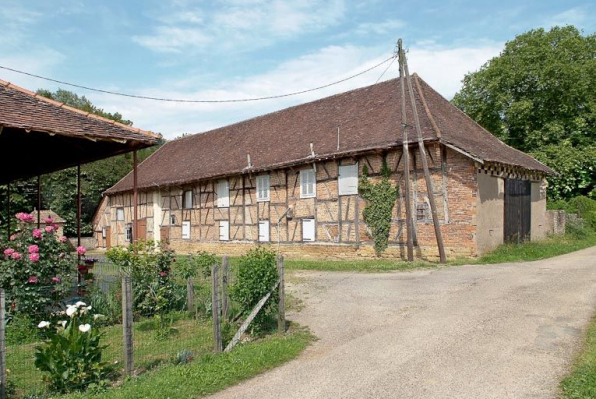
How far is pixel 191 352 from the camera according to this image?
6.64 meters

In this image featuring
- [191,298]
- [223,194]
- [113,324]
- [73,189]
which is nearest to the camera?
[113,324]

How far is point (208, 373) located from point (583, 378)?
13.3 ft

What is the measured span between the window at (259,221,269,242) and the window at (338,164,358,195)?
14.4ft

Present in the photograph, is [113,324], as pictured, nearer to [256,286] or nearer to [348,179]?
[256,286]

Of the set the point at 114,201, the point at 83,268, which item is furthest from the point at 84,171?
the point at 83,268

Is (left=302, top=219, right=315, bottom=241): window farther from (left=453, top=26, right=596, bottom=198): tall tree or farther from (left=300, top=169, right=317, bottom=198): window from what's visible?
(left=453, top=26, right=596, bottom=198): tall tree

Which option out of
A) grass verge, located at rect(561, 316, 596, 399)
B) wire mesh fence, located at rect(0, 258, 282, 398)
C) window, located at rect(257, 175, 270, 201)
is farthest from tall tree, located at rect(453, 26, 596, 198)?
wire mesh fence, located at rect(0, 258, 282, 398)

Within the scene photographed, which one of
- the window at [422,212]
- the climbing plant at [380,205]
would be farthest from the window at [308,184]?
the window at [422,212]

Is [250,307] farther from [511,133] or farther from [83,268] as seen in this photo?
[511,133]

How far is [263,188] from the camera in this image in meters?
21.7

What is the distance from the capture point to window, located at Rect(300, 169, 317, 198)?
64.0 feet

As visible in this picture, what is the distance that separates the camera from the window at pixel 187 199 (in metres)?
26.0

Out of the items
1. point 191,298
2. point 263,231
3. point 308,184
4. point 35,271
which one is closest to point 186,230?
point 263,231

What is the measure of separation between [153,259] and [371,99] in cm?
1475
